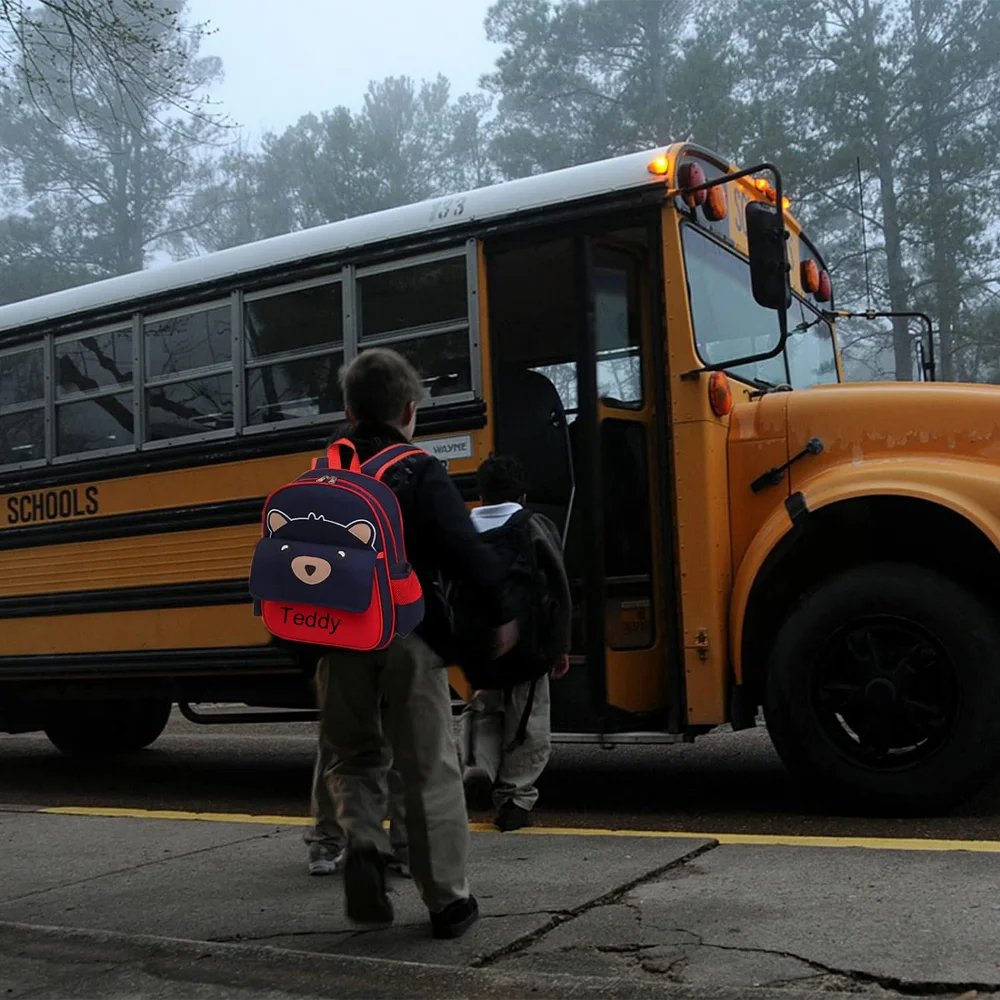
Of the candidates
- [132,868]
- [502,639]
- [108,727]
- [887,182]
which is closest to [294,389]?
[132,868]

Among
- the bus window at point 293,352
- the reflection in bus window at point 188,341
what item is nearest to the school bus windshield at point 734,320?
the bus window at point 293,352

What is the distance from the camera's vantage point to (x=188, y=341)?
22.6ft

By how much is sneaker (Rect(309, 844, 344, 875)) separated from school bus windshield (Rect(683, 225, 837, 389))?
2.39 meters

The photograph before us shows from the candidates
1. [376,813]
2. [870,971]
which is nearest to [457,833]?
[376,813]

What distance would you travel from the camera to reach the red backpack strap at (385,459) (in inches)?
145

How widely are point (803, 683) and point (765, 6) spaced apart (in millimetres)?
24705

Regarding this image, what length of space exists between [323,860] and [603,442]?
211cm

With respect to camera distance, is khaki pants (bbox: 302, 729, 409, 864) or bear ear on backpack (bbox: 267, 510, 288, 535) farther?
khaki pants (bbox: 302, 729, 409, 864)

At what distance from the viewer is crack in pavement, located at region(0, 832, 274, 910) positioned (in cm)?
454

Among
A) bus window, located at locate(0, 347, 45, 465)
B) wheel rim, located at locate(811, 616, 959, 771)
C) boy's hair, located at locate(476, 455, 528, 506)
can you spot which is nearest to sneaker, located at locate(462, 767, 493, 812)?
boy's hair, located at locate(476, 455, 528, 506)

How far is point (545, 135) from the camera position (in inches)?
1138

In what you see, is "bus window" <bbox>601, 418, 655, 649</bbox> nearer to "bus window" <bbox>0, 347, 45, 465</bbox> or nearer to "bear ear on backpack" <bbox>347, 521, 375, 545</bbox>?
"bear ear on backpack" <bbox>347, 521, 375, 545</bbox>

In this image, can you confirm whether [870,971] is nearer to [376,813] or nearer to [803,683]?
[376,813]

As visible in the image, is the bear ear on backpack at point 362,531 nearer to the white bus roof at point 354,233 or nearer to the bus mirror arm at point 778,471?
the bus mirror arm at point 778,471
